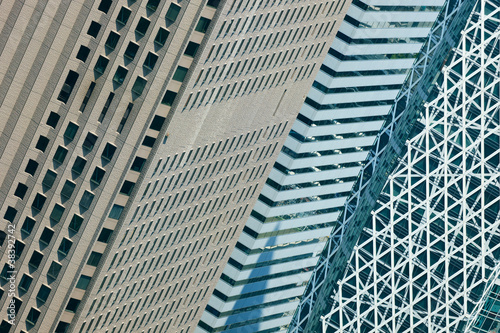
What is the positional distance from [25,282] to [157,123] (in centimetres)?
1871

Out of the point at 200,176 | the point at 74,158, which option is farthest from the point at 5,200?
the point at 200,176

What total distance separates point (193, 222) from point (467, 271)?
4662 centimetres

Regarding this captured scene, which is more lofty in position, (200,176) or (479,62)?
(479,62)

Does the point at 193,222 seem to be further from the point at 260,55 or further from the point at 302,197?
the point at 302,197

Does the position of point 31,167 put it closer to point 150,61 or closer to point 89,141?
point 89,141

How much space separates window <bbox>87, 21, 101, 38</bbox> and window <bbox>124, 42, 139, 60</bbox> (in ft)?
9.33

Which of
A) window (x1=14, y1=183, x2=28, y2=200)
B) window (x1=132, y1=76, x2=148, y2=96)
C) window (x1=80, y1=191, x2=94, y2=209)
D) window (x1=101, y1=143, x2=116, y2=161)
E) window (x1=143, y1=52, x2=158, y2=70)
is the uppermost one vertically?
window (x1=143, y1=52, x2=158, y2=70)

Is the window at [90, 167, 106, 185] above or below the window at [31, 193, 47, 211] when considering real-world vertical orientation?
above

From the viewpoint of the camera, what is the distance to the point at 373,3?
17388 centimetres

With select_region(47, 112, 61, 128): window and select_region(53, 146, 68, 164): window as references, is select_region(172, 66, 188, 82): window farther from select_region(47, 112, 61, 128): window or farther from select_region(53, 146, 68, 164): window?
select_region(53, 146, 68, 164): window

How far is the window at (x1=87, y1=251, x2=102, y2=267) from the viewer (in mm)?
118688

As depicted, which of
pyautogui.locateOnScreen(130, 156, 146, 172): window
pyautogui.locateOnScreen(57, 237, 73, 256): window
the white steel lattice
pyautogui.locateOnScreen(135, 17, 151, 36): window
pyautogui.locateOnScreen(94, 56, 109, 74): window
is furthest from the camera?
the white steel lattice

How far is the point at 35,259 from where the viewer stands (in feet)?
384

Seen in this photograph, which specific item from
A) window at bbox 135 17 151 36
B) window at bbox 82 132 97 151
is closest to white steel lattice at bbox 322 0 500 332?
window at bbox 135 17 151 36
